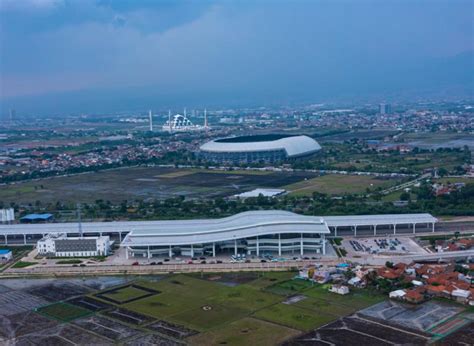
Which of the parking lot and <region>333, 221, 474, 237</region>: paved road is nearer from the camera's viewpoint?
the parking lot

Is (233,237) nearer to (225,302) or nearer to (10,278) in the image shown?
(225,302)

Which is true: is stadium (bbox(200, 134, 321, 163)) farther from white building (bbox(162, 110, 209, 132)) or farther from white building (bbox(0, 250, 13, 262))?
white building (bbox(162, 110, 209, 132))

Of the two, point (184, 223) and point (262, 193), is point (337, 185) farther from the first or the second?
point (184, 223)

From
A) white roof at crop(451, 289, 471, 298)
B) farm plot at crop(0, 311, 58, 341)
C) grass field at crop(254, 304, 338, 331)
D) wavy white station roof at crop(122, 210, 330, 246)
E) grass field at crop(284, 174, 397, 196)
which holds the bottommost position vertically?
grass field at crop(284, 174, 397, 196)

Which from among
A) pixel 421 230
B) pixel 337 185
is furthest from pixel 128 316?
pixel 337 185

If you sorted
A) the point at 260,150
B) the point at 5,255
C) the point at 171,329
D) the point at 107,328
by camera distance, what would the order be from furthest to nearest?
the point at 260,150, the point at 5,255, the point at 107,328, the point at 171,329

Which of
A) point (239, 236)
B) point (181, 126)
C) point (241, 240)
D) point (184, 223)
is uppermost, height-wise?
point (239, 236)

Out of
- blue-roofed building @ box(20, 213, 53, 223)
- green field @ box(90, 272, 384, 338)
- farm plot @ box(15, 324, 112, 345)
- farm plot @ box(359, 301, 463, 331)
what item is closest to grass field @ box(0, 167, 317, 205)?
blue-roofed building @ box(20, 213, 53, 223)

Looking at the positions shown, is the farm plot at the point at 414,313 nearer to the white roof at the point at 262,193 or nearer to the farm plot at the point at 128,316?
the farm plot at the point at 128,316

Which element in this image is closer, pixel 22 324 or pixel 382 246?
pixel 22 324
